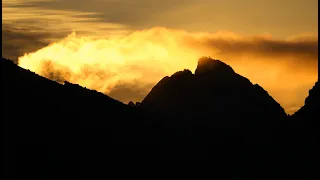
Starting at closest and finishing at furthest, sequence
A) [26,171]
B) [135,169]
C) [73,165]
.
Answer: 1. [26,171]
2. [73,165]
3. [135,169]

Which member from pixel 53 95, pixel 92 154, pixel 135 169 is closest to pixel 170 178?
pixel 135 169

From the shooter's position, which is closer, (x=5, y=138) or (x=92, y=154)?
(x=5, y=138)

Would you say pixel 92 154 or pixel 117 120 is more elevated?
pixel 117 120

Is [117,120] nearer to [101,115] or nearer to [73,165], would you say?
[101,115]

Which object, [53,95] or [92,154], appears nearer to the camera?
[92,154]

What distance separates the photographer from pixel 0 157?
154 metres

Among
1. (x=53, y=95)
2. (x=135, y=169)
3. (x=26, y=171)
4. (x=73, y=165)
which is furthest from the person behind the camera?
(x=53, y=95)

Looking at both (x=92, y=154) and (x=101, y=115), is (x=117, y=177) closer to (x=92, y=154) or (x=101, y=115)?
(x=92, y=154)

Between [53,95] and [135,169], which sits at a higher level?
[53,95]

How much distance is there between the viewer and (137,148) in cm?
18850

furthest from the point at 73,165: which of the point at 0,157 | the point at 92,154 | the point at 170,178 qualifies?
the point at 170,178

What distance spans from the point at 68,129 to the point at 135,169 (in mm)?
22908

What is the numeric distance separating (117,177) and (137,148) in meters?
20.6

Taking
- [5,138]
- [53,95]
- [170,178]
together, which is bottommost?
[170,178]
